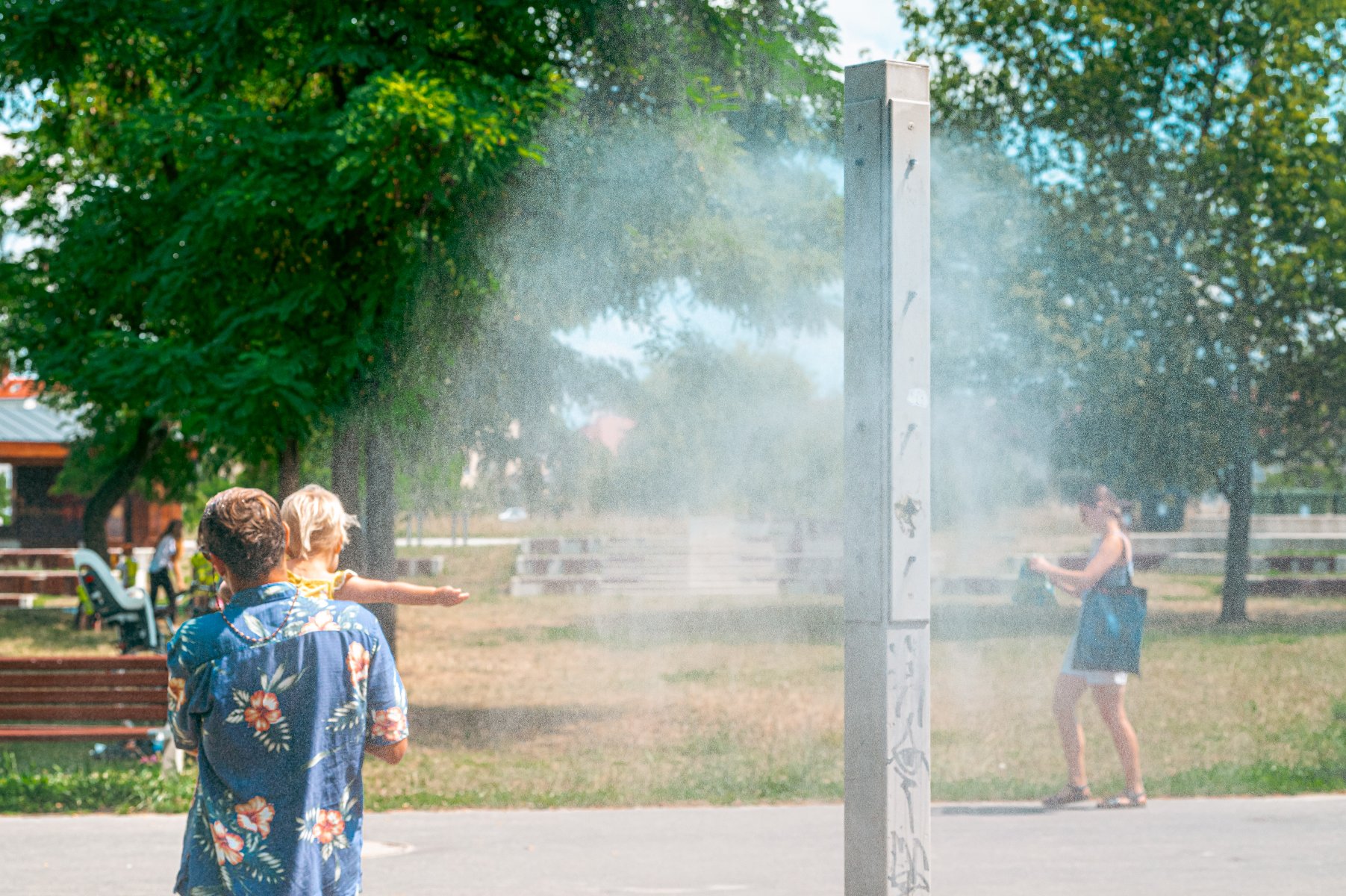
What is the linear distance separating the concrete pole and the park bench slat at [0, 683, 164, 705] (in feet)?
17.8

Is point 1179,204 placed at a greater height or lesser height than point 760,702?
greater

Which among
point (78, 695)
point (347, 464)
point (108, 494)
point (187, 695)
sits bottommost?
point (78, 695)

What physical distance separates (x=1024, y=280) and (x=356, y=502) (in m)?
10.5

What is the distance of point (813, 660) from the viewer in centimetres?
1550

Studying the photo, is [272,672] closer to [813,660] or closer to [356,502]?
[356,502]

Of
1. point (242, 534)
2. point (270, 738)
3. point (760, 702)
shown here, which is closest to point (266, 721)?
point (270, 738)

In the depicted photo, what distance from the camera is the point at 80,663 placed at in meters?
7.66

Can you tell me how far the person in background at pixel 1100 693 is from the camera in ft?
22.3

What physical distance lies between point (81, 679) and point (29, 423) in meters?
27.6

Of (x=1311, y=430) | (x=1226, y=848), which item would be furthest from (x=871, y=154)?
(x=1311, y=430)

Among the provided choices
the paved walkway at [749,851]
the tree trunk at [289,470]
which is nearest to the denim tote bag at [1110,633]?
the paved walkway at [749,851]

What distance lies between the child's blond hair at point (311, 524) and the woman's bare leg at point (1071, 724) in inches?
177

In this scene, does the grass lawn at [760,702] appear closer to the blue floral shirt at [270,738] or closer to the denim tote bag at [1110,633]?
the denim tote bag at [1110,633]

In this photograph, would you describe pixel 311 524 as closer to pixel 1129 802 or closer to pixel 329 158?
pixel 1129 802
